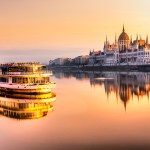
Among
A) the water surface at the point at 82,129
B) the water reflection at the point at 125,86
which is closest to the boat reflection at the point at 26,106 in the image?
the water surface at the point at 82,129

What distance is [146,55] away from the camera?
308 feet

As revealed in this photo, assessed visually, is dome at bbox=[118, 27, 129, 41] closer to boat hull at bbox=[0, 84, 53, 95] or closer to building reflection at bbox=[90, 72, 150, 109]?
building reflection at bbox=[90, 72, 150, 109]

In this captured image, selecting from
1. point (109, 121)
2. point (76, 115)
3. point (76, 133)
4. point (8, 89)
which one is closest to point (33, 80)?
point (8, 89)

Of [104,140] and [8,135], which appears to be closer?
[104,140]

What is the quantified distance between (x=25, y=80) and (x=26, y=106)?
5.86 m

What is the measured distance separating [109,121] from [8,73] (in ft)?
45.0

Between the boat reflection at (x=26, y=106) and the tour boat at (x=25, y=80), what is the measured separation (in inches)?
25.1

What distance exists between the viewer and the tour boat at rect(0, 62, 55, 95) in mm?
26703

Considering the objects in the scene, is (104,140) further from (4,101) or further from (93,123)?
(4,101)

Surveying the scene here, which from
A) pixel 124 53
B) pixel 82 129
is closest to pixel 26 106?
pixel 82 129

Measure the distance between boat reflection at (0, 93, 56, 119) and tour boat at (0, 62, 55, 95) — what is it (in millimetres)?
638

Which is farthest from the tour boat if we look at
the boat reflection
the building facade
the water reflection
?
the building facade

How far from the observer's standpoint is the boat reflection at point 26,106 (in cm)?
1927

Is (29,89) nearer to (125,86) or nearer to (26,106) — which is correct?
(26,106)
